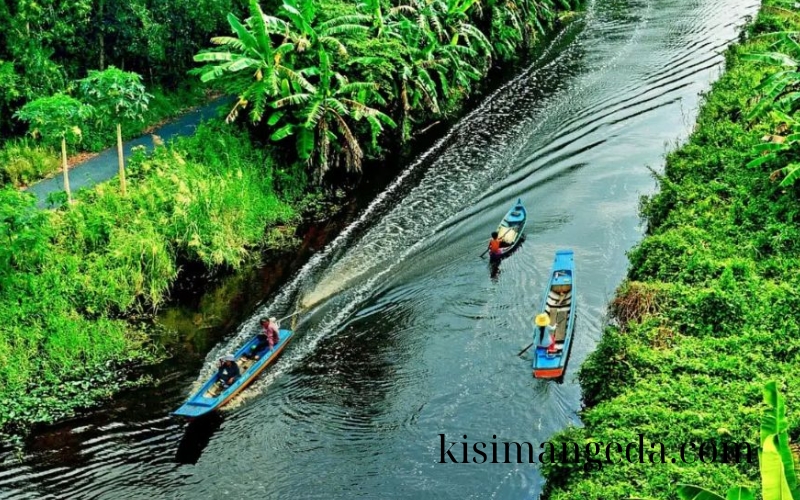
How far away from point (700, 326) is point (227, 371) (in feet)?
38.5

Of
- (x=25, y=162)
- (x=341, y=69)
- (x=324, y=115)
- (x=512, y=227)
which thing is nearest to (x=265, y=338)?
(x=512, y=227)

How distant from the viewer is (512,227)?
25172mm

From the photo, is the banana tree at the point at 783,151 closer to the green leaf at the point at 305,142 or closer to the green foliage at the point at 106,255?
the green leaf at the point at 305,142

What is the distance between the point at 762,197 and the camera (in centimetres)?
2217

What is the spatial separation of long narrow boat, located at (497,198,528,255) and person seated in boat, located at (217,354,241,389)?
9.40m

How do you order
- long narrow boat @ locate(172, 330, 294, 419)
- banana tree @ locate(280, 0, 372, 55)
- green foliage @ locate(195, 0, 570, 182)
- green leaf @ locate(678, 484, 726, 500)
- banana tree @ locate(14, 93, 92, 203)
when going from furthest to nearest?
1. banana tree @ locate(280, 0, 372, 55)
2. green foliage @ locate(195, 0, 570, 182)
3. banana tree @ locate(14, 93, 92, 203)
4. long narrow boat @ locate(172, 330, 294, 419)
5. green leaf @ locate(678, 484, 726, 500)

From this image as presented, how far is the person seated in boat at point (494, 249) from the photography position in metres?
23.8

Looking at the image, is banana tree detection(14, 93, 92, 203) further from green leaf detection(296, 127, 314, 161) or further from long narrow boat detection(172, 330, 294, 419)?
long narrow boat detection(172, 330, 294, 419)

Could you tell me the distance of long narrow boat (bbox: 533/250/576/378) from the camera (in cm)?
1898

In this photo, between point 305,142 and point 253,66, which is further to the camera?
point 305,142

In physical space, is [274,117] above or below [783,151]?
above

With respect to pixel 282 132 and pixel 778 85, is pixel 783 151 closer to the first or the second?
pixel 778 85

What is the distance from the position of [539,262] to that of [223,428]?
37.5ft

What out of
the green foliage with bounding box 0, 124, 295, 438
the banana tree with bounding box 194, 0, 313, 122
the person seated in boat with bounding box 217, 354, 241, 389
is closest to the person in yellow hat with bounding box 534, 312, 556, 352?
the person seated in boat with bounding box 217, 354, 241, 389
